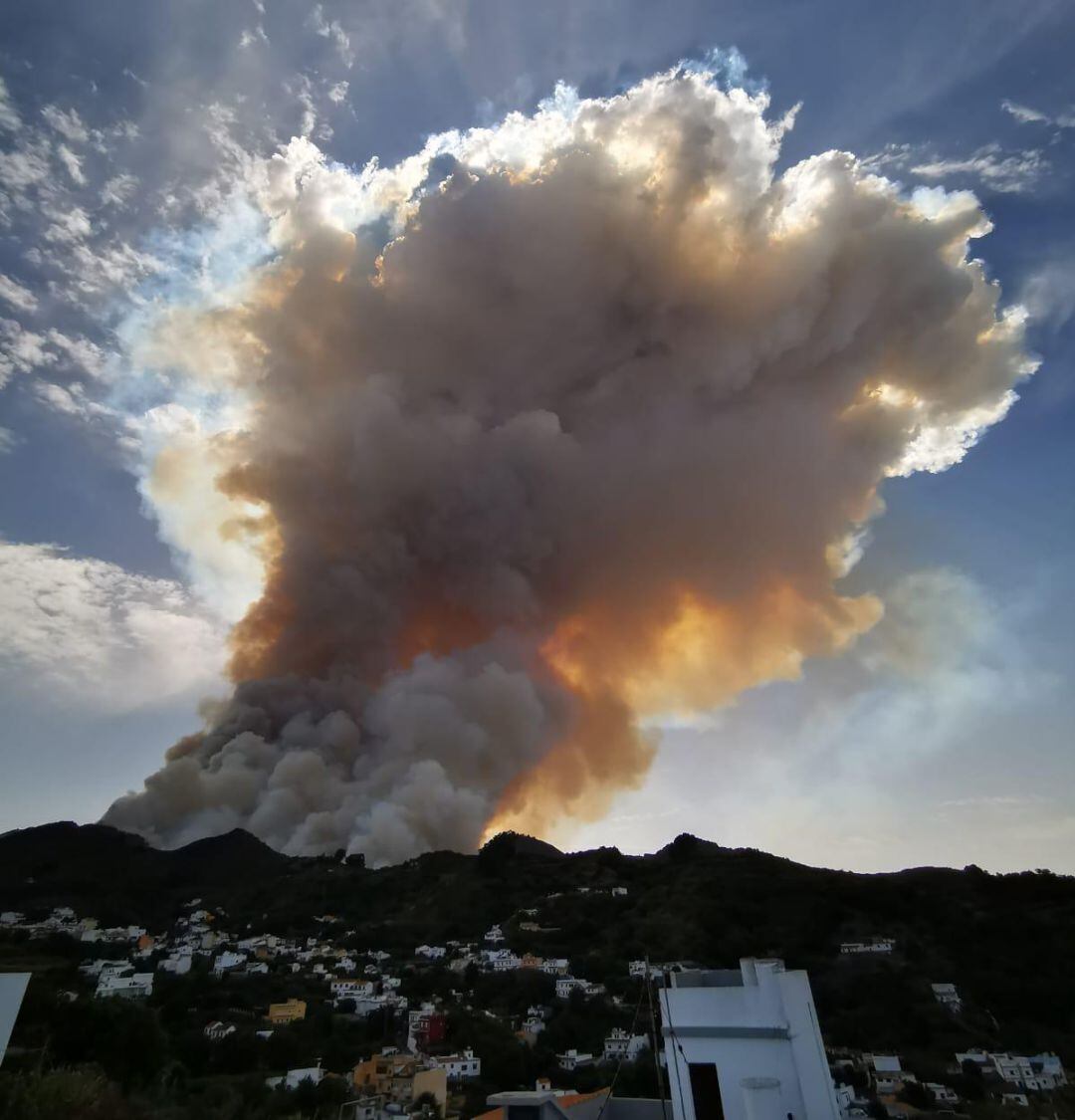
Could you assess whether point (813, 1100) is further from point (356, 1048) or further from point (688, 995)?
point (356, 1048)

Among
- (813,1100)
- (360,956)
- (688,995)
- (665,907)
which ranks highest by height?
(665,907)

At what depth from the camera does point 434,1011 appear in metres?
36.1

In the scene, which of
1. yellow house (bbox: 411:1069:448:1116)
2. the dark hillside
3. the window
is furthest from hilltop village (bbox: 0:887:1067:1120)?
the window

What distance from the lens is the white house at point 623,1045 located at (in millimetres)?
26781

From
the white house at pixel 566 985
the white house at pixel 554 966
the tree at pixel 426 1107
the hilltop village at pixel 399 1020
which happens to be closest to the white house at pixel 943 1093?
the hilltop village at pixel 399 1020

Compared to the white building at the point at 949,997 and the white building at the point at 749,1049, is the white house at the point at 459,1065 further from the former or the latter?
the white building at the point at 949,997

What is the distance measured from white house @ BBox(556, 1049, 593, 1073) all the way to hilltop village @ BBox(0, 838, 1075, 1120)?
217 millimetres

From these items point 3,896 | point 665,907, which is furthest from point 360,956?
point 3,896

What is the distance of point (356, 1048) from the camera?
30172 mm

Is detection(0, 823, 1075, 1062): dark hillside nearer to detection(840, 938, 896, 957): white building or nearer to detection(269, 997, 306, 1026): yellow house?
detection(840, 938, 896, 957): white building

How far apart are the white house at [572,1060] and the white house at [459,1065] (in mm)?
2968

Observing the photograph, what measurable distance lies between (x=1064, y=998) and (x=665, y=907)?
2708 cm

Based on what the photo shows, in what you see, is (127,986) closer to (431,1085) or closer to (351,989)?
(351,989)

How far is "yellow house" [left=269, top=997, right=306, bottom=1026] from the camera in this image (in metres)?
33.3
